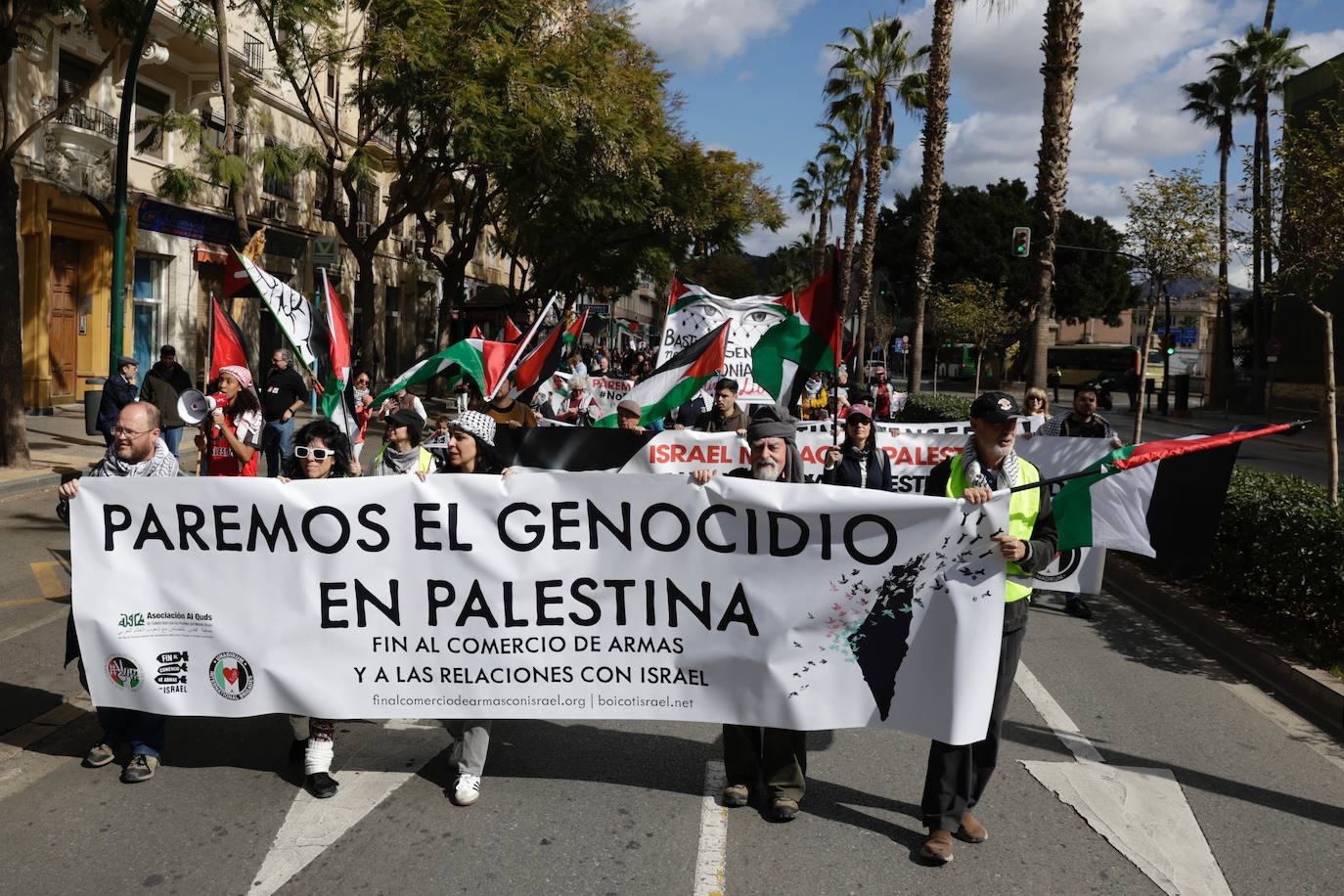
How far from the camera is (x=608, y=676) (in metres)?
4.81

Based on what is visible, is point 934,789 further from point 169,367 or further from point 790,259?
point 790,259

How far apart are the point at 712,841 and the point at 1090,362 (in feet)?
203

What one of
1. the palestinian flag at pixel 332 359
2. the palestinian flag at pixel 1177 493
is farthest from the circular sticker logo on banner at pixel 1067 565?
the palestinian flag at pixel 332 359

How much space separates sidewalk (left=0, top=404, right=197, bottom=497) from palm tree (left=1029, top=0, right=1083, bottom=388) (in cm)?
1205

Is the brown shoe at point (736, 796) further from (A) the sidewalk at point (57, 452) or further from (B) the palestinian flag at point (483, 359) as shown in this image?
(A) the sidewalk at point (57, 452)

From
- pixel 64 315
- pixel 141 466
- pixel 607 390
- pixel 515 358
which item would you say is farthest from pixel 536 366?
pixel 64 315

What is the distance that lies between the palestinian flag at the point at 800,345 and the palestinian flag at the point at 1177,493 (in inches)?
123

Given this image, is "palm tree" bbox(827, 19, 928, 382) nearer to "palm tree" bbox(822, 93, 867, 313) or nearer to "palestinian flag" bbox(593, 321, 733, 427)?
"palm tree" bbox(822, 93, 867, 313)

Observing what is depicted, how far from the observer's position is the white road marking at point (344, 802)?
4.24m

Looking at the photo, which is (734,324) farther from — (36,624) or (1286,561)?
(36,624)

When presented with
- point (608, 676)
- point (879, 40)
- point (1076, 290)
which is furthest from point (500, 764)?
point (1076, 290)

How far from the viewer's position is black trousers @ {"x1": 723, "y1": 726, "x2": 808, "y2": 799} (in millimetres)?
4770

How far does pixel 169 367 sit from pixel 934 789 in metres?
13.1

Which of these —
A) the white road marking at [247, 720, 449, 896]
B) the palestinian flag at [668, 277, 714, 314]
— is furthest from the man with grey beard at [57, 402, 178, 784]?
the palestinian flag at [668, 277, 714, 314]
